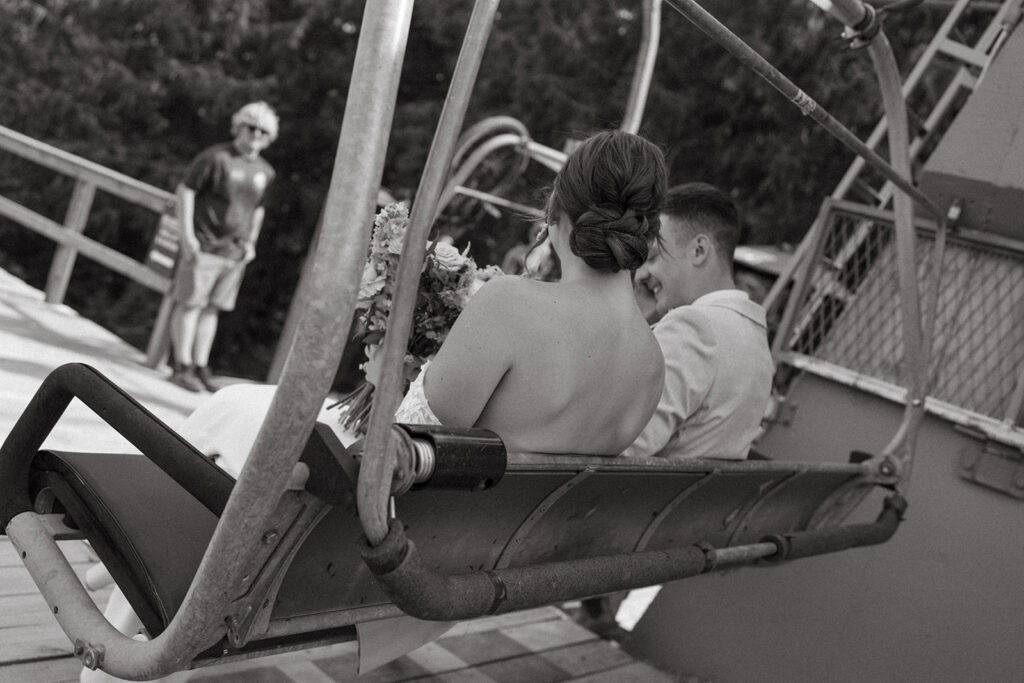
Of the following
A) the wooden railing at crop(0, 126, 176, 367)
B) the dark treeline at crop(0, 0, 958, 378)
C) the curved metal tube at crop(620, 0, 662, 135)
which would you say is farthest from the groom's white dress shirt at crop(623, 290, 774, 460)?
the dark treeline at crop(0, 0, 958, 378)

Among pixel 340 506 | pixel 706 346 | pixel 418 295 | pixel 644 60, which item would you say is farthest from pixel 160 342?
pixel 340 506

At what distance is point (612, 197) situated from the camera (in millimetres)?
1855

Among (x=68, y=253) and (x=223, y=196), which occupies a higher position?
(x=223, y=196)

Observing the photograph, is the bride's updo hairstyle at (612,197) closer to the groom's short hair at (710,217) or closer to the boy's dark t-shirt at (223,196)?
the groom's short hair at (710,217)

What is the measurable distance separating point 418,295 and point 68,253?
5.62 metres

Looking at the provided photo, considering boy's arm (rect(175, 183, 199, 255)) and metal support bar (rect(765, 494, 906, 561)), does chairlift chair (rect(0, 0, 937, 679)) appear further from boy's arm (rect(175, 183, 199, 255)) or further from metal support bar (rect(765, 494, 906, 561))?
boy's arm (rect(175, 183, 199, 255))

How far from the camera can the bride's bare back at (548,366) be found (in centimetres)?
174

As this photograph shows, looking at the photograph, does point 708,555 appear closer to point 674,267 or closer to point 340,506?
point 674,267

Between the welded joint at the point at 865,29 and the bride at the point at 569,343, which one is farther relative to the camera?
the welded joint at the point at 865,29

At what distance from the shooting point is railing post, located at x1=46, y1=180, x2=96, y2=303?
22.9 ft

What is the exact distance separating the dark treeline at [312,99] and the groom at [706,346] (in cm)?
743

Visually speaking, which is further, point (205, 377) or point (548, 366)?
point (205, 377)

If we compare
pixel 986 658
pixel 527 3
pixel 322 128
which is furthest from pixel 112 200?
pixel 986 658

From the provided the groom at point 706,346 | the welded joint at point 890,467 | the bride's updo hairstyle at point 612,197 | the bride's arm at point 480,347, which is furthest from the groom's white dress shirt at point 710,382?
the bride's arm at point 480,347
